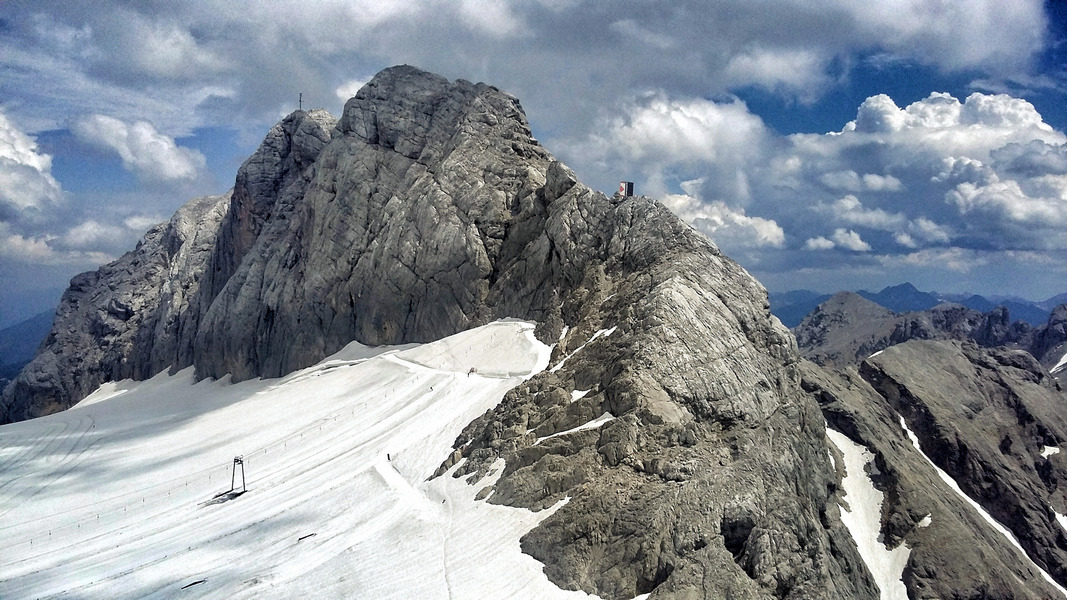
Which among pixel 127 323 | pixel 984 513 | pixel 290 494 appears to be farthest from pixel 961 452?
pixel 127 323

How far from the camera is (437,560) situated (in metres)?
28.4

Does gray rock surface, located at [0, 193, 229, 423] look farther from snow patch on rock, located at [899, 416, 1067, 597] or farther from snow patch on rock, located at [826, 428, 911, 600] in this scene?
snow patch on rock, located at [899, 416, 1067, 597]

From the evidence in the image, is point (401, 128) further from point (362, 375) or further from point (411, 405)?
point (411, 405)

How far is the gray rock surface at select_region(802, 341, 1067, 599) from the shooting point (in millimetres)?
75188

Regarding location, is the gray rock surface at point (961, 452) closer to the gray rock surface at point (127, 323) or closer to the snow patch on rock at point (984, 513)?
the snow patch on rock at point (984, 513)

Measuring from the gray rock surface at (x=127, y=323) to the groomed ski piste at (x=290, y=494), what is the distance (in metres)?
24.9

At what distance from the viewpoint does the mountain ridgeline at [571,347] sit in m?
27.9

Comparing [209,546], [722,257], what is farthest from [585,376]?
[209,546]

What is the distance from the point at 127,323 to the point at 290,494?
84.3 metres

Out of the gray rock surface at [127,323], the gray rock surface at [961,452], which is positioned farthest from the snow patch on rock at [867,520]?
the gray rock surface at [127,323]

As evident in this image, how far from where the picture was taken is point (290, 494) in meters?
38.7

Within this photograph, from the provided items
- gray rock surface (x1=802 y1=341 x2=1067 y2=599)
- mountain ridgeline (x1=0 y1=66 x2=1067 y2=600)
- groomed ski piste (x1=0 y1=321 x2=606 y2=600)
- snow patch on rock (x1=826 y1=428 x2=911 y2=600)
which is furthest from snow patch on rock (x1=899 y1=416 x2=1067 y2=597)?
groomed ski piste (x1=0 y1=321 x2=606 y2=600)

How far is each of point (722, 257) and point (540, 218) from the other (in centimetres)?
1944

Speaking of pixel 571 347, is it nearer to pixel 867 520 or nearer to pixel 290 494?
pixel 290 494
